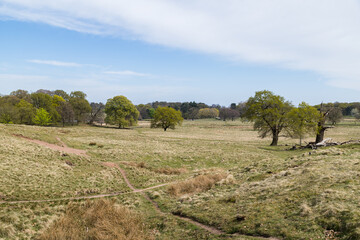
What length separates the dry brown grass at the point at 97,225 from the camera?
41.0ft

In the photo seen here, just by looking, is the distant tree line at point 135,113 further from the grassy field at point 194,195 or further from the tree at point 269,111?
the grassy field at point 194,195

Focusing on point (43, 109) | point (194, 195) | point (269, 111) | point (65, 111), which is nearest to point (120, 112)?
point (65, 111)

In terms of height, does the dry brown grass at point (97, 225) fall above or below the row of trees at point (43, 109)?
below

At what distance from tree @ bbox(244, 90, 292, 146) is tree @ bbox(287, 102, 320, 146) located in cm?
202

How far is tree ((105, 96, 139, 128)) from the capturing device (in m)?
87.9

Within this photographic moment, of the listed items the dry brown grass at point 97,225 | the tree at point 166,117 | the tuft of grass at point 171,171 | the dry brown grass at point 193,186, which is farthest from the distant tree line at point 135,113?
the dry brown grass at point 97,225

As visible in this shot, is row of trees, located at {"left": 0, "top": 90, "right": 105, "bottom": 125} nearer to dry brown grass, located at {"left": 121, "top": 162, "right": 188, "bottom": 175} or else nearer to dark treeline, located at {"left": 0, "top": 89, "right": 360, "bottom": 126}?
dark treeline, located at {"left": 0, "top": 89, "right": 360, "bottom": 126}

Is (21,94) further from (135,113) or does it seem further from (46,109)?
(135,113)

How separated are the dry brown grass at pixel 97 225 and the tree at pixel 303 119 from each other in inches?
1587

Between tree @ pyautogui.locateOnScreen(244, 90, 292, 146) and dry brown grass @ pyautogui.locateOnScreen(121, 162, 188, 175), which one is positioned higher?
tree @ pyautogui.locateOnScreen(244, 90, 292, 146)

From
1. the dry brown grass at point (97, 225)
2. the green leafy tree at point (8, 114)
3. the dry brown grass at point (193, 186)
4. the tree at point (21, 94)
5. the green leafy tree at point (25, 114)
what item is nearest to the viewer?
the dry brown grass at point (97, 225)

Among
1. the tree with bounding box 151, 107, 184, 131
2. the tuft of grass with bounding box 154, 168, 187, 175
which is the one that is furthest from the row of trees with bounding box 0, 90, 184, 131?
the tuft of grass with bounding box 154, 168, 187, 175

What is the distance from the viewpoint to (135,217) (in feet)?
49.2

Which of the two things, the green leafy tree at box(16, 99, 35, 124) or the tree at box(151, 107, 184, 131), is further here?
the tree at box(151, 107, 184, 131)
